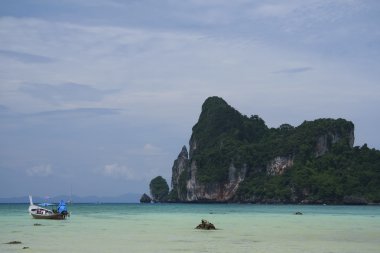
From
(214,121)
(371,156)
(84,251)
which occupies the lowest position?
(84,251)

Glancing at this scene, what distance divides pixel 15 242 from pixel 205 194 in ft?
301

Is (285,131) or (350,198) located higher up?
(285,131)

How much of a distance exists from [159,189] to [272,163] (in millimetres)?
40634

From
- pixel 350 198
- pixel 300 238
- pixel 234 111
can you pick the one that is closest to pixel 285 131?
pixel 234 111

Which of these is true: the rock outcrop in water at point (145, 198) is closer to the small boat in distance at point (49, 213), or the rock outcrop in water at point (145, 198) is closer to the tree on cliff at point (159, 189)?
the tree on cliff at point (159, 189)

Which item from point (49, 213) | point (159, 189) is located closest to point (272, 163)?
point (159, 189)

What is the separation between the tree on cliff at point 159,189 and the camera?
139m

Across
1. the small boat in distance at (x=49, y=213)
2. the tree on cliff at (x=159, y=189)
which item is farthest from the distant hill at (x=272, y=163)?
the small boat in distance at (x=49, y=213)

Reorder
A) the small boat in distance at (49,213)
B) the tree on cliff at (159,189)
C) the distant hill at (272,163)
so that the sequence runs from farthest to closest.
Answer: the tree on cliff at (159,189) < the distant hill at (272,163) < the small boat in distance at (49,213)

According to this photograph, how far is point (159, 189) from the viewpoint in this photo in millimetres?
140750

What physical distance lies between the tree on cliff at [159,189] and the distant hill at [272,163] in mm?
11425

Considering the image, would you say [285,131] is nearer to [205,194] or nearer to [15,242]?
[205,194]

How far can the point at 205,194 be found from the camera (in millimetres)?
111500

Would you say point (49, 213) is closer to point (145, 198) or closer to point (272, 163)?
point (272, 163)
